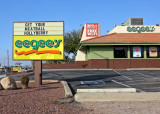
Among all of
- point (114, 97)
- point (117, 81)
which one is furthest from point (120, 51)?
point (114, 97)

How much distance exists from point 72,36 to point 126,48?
3004cm

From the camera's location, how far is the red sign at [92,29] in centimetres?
4012

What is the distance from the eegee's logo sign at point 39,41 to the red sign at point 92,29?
84.4ft

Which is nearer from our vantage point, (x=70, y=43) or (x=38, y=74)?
(x=38, y=74)

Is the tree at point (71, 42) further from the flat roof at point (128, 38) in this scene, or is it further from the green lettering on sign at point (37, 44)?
the green lettering on sign at point (37, 44)

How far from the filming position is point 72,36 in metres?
58.3

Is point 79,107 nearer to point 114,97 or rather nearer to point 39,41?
point 114,97

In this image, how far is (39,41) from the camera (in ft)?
47.5

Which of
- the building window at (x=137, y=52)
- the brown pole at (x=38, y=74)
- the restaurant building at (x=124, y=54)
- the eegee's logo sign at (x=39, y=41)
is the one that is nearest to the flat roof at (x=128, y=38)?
the restaurant building at (x=124, y=54)

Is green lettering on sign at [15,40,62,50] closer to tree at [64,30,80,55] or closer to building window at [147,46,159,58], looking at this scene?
building window at [147,46,159,58]

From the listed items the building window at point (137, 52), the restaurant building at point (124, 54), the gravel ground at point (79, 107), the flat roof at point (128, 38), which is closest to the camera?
the gravel ground at point (79, 107)

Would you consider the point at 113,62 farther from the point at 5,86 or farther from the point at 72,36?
the point at 72,36

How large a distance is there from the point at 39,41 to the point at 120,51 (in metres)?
17.8

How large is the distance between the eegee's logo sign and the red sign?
25.7 m
